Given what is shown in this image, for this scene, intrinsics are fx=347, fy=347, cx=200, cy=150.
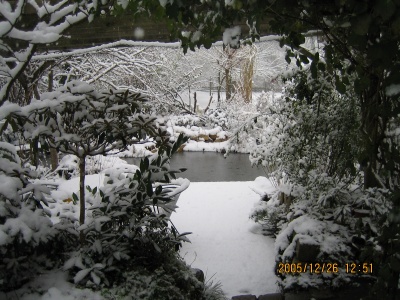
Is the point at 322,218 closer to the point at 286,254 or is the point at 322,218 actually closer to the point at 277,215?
the point at 286,254

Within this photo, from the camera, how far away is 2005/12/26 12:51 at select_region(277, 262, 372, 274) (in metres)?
2.45

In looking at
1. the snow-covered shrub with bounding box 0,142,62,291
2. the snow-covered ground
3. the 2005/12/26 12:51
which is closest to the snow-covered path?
the snow-covered ground

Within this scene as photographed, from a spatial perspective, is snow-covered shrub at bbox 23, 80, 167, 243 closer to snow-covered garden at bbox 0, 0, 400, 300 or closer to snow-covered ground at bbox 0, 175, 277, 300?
snow-covered garden at bbox 0, 0, 400, 300

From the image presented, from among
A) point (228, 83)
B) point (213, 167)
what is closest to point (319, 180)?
point (213, 167)

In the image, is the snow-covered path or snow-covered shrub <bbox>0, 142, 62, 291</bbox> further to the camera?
the snow-covered path

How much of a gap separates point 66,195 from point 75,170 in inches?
138

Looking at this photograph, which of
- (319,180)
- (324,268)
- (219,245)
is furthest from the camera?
(219,245)

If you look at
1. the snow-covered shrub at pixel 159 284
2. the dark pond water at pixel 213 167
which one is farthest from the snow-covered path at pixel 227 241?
the dark pond water at pixel 213 167

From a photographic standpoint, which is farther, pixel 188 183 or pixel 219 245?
pixel 219 245

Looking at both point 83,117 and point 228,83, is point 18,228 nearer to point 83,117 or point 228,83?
point 83,117

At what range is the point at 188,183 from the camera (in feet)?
9.88

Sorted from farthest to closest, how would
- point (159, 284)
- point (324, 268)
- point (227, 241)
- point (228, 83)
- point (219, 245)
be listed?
point (228, 83), point (227, 241), point (219, 245), point (324, 268), point (159, 284)

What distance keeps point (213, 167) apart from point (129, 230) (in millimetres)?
7948

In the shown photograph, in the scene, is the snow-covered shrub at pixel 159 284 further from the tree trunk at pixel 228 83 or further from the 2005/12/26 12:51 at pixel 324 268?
the tree trunk at pixel 228 83
